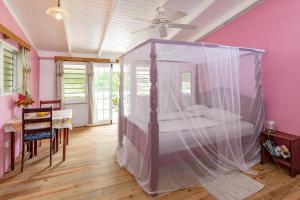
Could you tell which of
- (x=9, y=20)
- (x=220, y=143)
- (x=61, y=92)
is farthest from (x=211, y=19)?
(x=61, y=92)

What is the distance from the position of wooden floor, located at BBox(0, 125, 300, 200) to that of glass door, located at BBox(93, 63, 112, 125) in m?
2.49

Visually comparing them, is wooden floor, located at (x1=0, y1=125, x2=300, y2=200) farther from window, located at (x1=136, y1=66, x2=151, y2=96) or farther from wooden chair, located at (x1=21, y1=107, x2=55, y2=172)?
window, located at (x1=136, y1=66, x2=151, y2=96)

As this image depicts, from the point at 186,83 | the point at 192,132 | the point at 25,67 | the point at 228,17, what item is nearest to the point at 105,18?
the point at 25,67

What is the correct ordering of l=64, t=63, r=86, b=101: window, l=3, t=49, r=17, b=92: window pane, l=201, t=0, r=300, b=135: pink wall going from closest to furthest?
l=201, t=0, r=300, b=135: pink wall → l=3, t=49, r=17, b=92: window pane → l=64, t=63, r=86, b=101: window

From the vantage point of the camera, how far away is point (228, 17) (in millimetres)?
Answer: 3867

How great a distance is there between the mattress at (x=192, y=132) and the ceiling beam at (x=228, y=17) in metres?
2.40

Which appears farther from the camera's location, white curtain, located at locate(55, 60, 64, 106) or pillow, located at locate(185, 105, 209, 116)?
white curtain, located at locate(55, 60, 64, 106)

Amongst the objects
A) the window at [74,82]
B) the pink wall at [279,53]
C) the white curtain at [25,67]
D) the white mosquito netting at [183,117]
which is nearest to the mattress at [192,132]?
the white mosquito netting at [183,117]

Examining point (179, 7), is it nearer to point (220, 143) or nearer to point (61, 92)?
point (220, 143)

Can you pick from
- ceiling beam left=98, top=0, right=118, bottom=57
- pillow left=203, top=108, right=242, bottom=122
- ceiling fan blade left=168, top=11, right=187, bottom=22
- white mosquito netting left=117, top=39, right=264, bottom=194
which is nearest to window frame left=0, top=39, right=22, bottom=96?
ceiling beam left=98, top=0, right=118, bottom=57

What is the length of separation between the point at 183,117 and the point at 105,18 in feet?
9.10

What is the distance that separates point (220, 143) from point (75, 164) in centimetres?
251

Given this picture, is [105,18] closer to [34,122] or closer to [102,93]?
[34,122]

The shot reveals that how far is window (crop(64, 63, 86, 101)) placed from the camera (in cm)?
547
